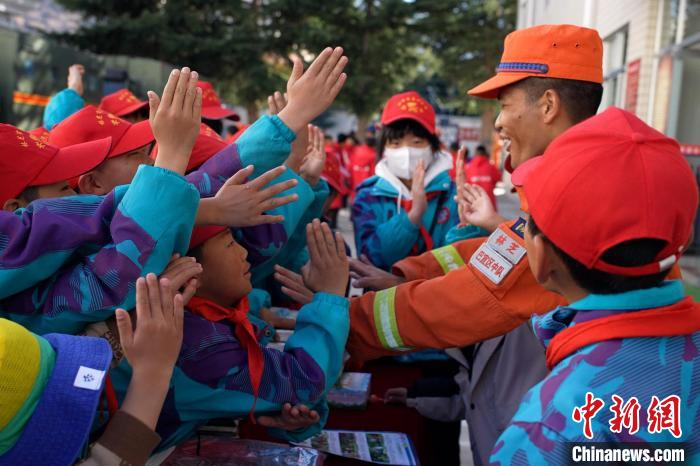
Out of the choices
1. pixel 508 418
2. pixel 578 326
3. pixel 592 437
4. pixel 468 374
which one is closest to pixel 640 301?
pixel 578 326

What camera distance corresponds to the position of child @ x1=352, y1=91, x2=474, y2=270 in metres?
3.25

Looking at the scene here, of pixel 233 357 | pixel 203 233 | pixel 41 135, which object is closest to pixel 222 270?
pixel 203 233

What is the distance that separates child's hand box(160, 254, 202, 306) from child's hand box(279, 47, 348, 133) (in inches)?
23.3

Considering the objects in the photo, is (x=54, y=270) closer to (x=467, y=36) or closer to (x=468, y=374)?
(x=468, y=374)

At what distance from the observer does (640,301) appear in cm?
119

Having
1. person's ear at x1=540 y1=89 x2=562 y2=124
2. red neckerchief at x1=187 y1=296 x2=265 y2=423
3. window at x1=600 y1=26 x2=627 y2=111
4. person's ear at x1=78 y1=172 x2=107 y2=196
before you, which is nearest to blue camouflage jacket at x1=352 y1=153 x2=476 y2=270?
person's ear at x1=540 y1=89 x2=562 y2=124

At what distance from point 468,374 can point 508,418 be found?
1.55 feet

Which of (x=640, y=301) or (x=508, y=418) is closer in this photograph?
(x=640, y=301)

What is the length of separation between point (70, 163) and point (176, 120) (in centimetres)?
45

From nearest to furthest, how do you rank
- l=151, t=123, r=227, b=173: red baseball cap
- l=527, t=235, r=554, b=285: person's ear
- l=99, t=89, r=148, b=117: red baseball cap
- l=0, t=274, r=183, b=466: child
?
l=0, t=274, r=183, b=466: child → l=527, t=235, r=554, b=285: person's ear → l=151, t=123, r=227, b=173: red baseball cap → l=99, t=89, r=148, b=117: red baseball cap

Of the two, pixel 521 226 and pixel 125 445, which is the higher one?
pixel 521 226

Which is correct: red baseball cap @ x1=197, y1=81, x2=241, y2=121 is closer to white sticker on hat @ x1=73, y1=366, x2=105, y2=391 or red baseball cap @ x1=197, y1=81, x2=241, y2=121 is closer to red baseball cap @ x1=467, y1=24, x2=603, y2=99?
red baseball cap @ x1=467, y1=24, x2=603, y2=99

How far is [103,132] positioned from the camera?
2211 millimetres

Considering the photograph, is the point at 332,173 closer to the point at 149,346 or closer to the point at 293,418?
the point at 293,418
